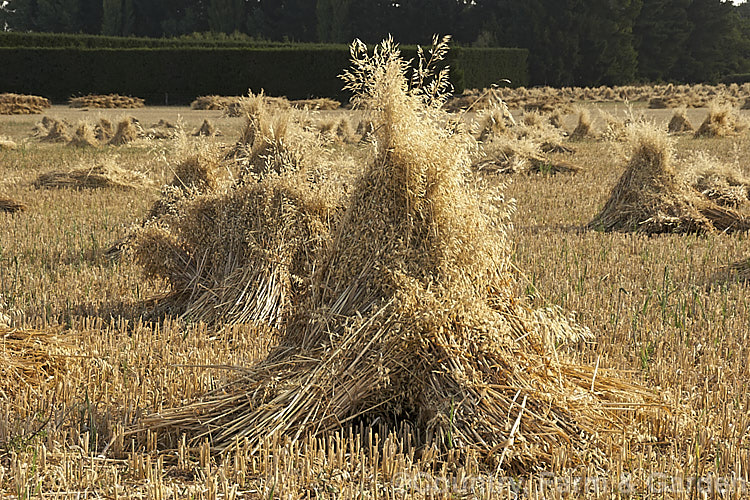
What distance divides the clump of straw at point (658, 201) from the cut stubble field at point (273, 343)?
13.2 inches

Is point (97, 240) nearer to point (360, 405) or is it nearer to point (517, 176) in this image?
point (360, 405)

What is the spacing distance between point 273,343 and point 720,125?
58.7ft

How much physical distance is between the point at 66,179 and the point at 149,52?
28.1 meters

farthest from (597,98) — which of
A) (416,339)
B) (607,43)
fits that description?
(416,339)

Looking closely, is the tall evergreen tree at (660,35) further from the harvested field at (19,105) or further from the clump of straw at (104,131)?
the clump of straw at (104,131)

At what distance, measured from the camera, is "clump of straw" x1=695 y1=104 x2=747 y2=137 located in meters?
20.5

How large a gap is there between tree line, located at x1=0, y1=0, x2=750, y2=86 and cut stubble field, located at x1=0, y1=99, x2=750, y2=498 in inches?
1912

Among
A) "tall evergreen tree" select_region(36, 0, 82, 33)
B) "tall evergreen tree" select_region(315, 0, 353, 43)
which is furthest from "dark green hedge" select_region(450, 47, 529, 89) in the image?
"tall evergreen tree" select_region(36, 0, 82, 33)

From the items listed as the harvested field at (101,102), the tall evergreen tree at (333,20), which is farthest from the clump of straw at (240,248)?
the tall evergreen tree at (333,20)

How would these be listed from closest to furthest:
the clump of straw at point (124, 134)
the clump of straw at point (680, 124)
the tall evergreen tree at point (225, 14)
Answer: the clump of straw at point (124, 134) → the clump of straw at point (680, 124) → the tall evergreen tree at point (225, 14)

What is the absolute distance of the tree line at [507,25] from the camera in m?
55.0

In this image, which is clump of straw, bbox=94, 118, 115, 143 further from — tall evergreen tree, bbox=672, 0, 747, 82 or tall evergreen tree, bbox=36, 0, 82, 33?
tall evergreen tree, bbox=672, 0, 747, 82

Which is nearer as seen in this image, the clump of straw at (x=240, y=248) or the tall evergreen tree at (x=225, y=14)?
the clump of straw at (x=240, y=248)

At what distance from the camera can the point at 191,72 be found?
130 ft
